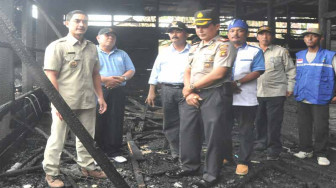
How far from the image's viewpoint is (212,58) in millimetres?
3408

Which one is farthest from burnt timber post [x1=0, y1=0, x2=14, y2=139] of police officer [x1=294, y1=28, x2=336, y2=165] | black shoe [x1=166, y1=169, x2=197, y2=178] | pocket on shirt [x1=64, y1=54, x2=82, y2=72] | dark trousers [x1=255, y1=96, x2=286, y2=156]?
police officer [x1=294, y1=28, x2=336, y2=165]

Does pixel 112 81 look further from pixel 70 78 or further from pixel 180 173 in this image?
pixel 180 173

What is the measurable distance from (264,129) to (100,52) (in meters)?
3.06

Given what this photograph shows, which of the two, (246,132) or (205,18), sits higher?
(205,18)

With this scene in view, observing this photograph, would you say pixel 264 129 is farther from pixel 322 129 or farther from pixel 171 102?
pixel 171 102

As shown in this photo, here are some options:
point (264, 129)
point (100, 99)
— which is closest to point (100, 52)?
point (100, 99)

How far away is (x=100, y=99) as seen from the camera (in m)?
3.86

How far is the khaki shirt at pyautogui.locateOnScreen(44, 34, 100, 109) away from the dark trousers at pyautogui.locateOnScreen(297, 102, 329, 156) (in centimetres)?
328

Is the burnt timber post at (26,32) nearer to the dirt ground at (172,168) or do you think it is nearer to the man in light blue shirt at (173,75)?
the dirt ground at (172,168)

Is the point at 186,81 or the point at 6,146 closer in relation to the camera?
the point at 186,81

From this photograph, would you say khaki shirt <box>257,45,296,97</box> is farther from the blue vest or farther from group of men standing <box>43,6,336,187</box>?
the blue vest

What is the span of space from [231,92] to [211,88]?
286 mm

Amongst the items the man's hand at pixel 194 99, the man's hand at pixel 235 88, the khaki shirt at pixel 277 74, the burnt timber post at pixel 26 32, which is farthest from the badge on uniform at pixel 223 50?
the burnt timber post at pixel 26 32

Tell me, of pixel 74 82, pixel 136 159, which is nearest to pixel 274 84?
pixel 136 159
